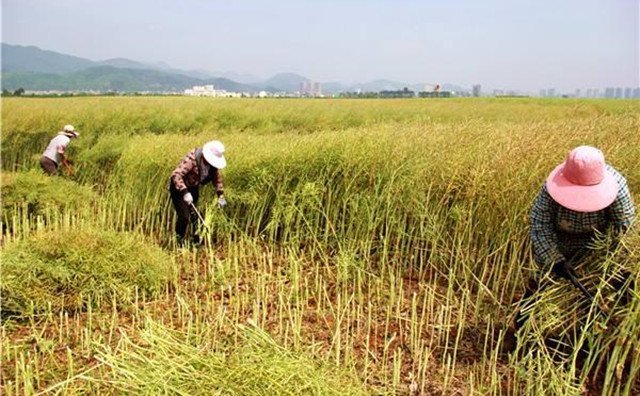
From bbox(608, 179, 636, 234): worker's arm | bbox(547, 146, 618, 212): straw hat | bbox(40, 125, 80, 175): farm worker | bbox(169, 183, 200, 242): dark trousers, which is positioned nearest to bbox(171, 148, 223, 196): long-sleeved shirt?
bbox(169, 183, 200, 242): dark trousers

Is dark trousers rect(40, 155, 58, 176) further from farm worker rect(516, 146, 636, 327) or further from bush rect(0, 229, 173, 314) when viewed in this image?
farm worker rect(516, 146, 636, 327)

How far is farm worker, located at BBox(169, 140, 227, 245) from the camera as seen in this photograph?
623cm

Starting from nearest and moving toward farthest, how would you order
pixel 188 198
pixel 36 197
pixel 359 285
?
pixel 359 285, pixel 188 198, pixel 36 197

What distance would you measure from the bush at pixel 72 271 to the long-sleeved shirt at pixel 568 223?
135 inches

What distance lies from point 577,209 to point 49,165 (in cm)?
880

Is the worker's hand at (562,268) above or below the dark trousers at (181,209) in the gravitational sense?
above

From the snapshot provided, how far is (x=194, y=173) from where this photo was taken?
21.3ft

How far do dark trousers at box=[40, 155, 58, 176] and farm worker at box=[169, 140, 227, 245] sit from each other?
400 cm

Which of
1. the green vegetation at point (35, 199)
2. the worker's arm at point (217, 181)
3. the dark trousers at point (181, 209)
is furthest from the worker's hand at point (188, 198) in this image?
the green vegetation at point (35, 199)

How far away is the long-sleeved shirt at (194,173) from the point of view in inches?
249

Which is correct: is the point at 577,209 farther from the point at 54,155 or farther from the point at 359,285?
the point at 54,155

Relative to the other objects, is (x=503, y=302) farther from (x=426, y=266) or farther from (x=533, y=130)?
(x=533, y=130)

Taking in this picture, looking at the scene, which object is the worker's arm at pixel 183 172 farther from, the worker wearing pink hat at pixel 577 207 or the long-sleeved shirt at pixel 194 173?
the worker wearing pink hat at pixel 577 207

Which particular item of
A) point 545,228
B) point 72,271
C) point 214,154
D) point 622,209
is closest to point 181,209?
point 214,154
